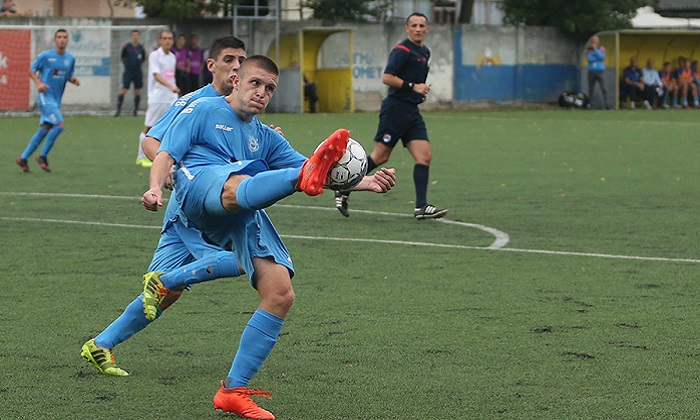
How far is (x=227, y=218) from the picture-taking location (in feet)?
17.5

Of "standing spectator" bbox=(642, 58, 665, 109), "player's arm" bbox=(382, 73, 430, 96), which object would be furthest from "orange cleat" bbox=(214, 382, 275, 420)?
"standing spectator" bbox=(642, 58, 665, 109)

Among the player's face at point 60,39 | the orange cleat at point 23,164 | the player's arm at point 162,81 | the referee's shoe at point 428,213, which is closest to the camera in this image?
the referee's shoe at point 428,213

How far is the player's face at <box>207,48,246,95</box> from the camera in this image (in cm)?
620

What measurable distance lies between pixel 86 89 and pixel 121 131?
7005 millimetres

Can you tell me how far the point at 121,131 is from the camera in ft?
88.8

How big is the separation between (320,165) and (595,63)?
3550 centimetres

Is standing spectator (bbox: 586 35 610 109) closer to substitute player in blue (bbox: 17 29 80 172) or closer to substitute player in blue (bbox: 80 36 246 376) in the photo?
substitute player in blue (bbox: 17 29 80 172)

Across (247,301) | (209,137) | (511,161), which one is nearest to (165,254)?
(209,137)

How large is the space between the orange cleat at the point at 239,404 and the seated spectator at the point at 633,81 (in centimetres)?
3668

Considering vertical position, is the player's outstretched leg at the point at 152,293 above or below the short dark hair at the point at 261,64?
below

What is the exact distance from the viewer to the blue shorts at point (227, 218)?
16.8 feet

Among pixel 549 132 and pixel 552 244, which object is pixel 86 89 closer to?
pixel 549 132

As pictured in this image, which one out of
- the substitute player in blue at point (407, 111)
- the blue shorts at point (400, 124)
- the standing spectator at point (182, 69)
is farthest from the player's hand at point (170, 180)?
the standing spectator at point (182, 69)

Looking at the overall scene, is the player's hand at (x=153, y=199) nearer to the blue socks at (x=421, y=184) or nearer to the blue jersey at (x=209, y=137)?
the blue jersey at (x=209, y=137)
